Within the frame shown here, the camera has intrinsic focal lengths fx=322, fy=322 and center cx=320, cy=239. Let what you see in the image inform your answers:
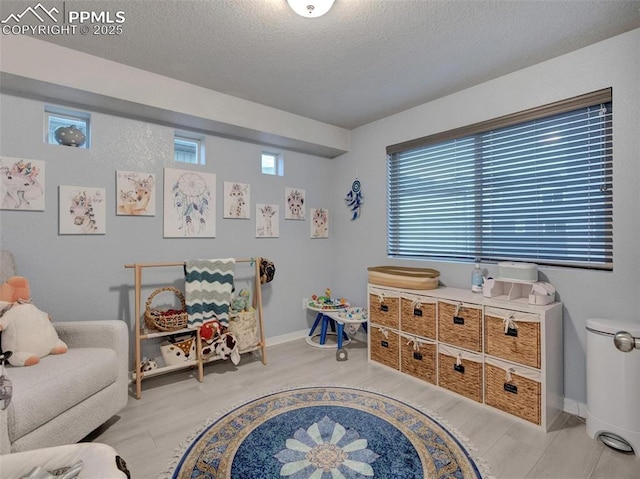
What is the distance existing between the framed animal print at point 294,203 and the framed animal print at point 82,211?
1705mm

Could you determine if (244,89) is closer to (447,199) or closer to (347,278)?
(447,199)

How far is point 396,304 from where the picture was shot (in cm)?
280

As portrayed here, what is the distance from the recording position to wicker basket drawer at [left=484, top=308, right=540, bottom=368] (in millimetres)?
2002

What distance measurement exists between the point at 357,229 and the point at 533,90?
2.01 metres

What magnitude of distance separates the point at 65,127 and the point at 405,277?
2.88 metres

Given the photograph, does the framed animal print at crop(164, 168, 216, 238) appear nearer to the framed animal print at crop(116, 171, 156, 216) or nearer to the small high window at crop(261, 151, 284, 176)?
the framed animal print at crop(116, 171, 156, 216)

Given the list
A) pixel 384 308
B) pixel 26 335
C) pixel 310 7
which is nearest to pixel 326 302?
pixel 384 308

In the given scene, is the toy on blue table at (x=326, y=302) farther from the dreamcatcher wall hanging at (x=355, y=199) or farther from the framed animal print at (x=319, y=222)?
the dreamcatcher wall hanging at (x=355, y=199)

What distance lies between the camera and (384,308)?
9.54ft

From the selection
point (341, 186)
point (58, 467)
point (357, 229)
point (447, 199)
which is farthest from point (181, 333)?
point (447, 199)

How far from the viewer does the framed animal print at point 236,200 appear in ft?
10.3

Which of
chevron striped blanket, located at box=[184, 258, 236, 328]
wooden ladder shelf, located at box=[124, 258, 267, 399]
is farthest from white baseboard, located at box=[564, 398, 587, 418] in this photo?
chevron striped blanket, located at box=[184, 258, 236, 328]

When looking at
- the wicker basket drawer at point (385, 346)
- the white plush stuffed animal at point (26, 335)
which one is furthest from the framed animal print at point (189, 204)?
the wicker basket drawer at point (385, 346)

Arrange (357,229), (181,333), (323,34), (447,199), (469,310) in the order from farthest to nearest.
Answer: (357,229)
(447,199)
(181,333)
(469,310)
(323,34)
